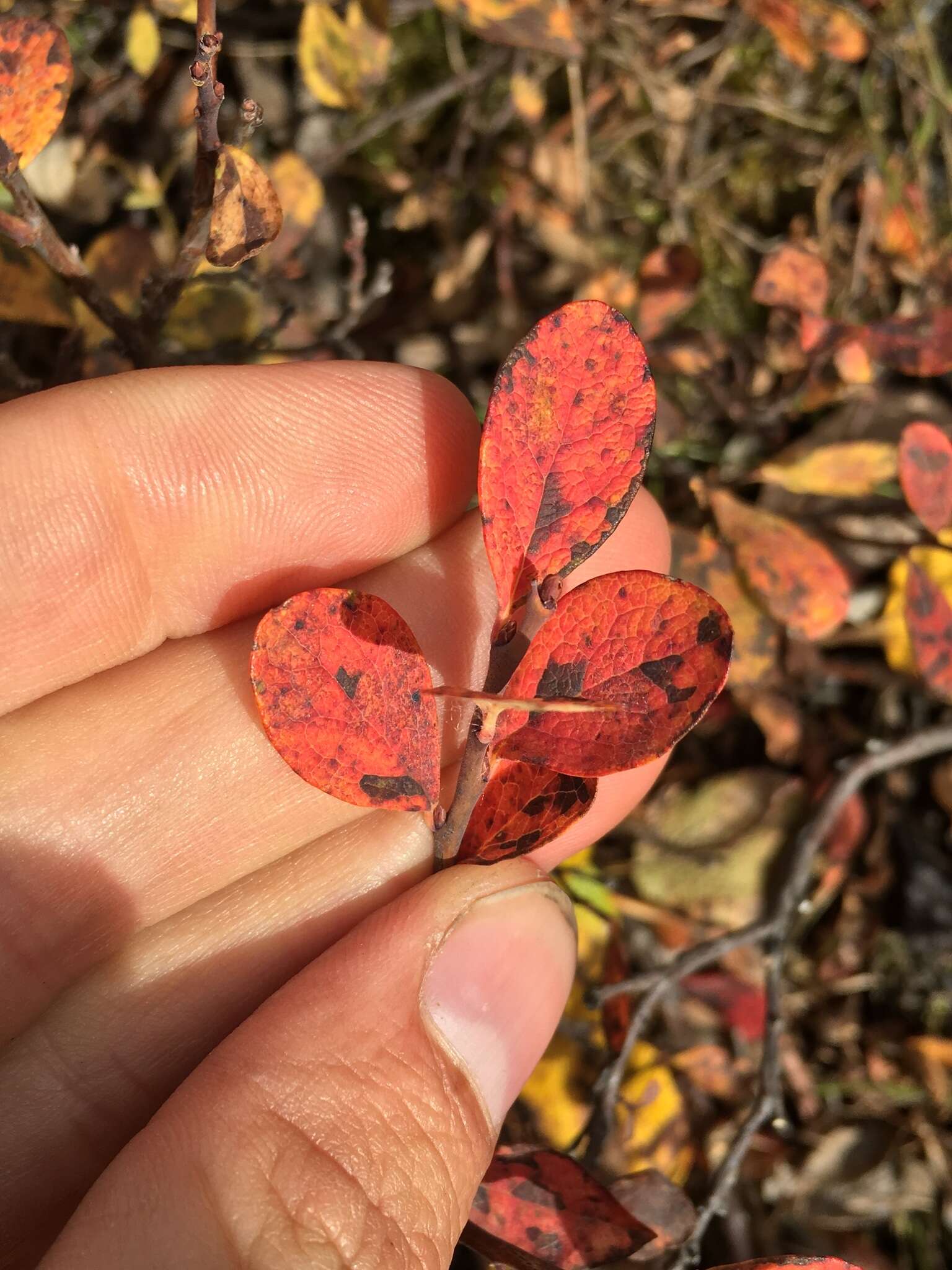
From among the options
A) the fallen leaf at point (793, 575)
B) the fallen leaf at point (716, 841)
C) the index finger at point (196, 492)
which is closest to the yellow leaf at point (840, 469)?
the fallen leaf at point (793, 575)

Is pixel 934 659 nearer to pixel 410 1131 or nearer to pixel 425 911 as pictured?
pixel 425 911

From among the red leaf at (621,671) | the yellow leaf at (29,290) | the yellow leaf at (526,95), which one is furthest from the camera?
the yellow leaf at (526,95)

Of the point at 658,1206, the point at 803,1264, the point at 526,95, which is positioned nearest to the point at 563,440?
the point at 803,1264

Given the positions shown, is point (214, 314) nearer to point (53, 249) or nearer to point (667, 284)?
point (53, 249)

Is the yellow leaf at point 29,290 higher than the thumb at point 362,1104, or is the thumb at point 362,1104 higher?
the yellow leaf at point 29,290

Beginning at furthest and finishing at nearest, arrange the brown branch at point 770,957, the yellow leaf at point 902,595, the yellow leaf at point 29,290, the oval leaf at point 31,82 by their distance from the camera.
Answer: the yellow leaf at point 902,595
the yellow leaf at point 29,290
the brown branch at point 770,957
the oval leaf at point 31,82

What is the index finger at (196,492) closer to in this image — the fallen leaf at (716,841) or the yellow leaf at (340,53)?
the yellow leaf at (340,53)
